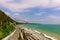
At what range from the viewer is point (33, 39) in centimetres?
1923

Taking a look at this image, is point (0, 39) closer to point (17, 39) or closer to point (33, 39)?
point (17, 39)

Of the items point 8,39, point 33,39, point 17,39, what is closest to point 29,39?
point 33,39

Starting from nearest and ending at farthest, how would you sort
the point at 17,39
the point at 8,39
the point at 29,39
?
the point at 8,39
the point at 17,39
the point at 29,39

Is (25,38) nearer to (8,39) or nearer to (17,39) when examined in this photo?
(17,39)

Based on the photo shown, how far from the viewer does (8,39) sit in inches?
567

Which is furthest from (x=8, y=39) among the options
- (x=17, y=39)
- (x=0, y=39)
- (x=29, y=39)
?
(x=29, y=39)

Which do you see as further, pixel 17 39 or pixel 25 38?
pixel 25 38

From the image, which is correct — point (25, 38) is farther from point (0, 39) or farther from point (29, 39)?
point (0, 39)

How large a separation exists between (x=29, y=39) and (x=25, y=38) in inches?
24.8

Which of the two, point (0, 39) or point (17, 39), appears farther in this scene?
point (17, 39)

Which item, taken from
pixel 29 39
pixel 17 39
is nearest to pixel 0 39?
pixel 17 39

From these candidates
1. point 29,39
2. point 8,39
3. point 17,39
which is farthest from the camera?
point 29,39

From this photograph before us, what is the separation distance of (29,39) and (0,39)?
16.1 feet

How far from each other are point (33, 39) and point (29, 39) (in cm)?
Result: 33
